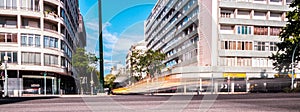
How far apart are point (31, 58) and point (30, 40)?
2465mm

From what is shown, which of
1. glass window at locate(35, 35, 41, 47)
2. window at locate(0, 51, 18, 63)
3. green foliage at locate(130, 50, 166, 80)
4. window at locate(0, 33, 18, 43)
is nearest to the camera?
green foliage at locate(130, 50, 166, 80)

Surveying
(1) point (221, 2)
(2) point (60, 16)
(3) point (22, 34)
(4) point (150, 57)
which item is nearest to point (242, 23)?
(1) point (221, 2)

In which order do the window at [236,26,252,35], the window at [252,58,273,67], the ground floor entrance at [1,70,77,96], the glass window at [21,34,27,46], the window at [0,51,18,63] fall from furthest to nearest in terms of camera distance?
the window at [252,58,273,67] → the window at [236,26,252,35] → the glass window at [21,34,27,46] → the ground floor entrance at [1,70,77,96] → the window at [0,51,18,63]

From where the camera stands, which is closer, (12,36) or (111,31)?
(111,31)

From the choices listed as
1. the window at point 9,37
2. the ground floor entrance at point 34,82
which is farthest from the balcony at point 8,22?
the ground floor entrance at point 34,82

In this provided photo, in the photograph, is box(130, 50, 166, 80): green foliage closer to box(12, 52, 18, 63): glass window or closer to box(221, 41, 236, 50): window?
box(12, 52, 18, 63): glass window

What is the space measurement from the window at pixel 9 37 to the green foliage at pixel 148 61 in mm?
35435

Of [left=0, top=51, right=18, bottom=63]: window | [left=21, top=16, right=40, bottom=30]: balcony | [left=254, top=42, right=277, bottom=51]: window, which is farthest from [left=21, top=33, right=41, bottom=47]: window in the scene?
[left=254, top=42, right=277, bottom=51]: window

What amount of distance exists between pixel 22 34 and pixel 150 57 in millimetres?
35577

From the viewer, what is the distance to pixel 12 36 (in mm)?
34562

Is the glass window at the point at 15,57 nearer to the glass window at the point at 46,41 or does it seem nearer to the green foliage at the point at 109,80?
the glass window at the point at 46,41

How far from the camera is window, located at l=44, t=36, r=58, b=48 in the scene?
36744mm

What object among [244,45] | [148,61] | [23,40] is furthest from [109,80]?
[244,45]

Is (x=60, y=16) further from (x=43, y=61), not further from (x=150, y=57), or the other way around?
(x=150, y=57)
